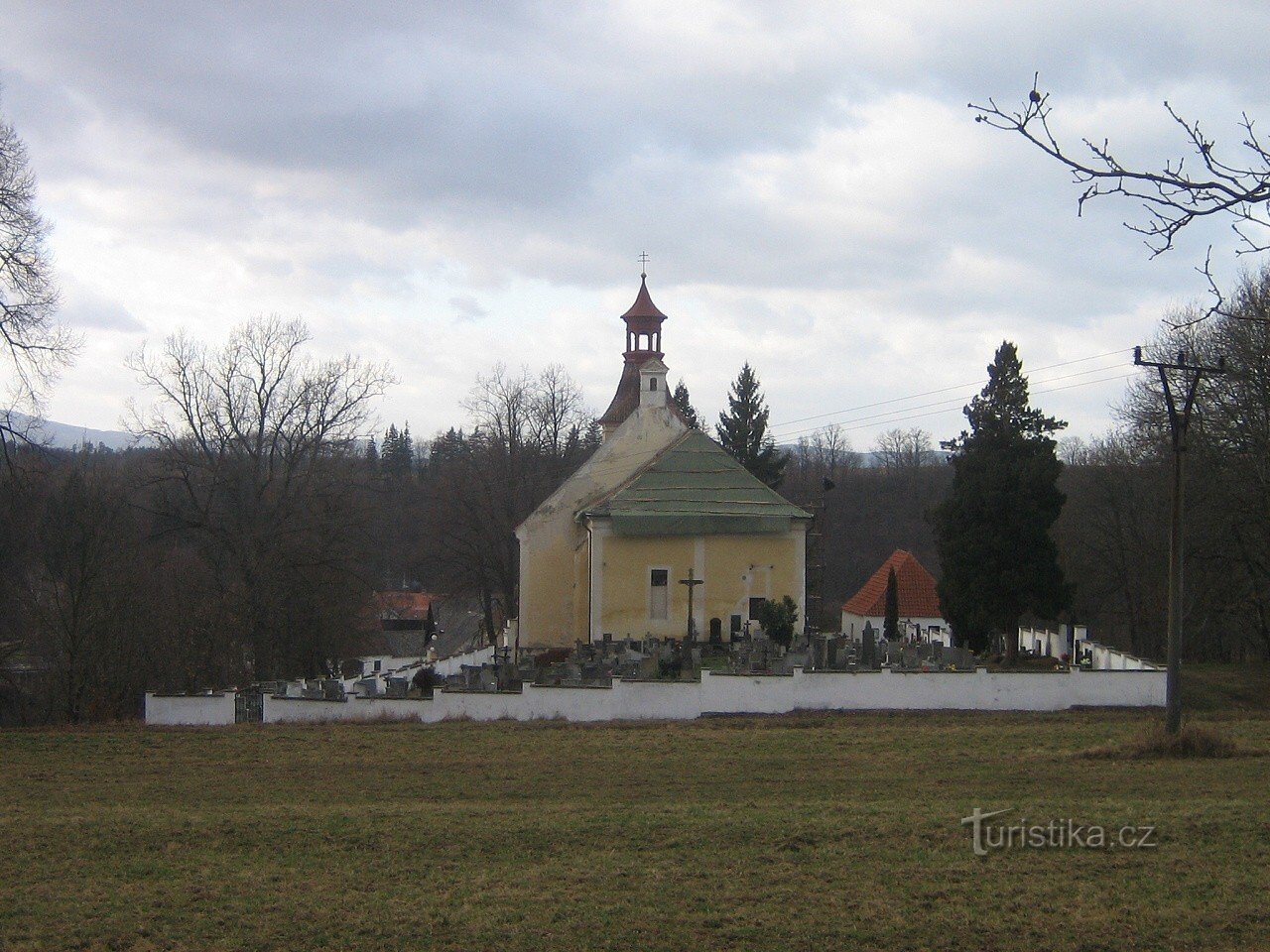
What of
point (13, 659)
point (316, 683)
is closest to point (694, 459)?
point (316, 683)

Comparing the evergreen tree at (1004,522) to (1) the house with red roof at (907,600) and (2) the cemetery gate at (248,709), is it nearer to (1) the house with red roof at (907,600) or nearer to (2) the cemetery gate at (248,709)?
(1) the house with red roof at (907,600)

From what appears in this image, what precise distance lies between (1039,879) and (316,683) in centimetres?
2158

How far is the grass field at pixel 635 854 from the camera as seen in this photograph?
825 centimetres

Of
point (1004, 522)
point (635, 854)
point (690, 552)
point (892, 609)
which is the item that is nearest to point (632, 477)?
point (690, 552)

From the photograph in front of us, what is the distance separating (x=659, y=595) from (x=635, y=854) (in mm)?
23174

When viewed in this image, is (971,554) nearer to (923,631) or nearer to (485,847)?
(923,631)

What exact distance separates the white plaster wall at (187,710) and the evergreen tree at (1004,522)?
19731 mm

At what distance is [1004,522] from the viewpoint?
1302 inches

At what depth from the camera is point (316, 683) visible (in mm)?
27969

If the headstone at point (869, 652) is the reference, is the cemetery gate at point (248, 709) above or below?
below

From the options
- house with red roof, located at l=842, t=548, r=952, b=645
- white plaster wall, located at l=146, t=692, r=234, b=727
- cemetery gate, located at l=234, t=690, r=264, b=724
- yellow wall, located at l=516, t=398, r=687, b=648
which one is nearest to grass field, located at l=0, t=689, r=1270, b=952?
white plaster wall, located at l=146, t=692, r=234, b=727

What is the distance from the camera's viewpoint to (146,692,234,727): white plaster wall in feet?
84.3

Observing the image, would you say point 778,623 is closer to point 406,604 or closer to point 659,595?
point 659,595

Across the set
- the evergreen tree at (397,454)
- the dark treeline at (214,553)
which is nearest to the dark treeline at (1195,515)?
the dark treeline at (214,553)
